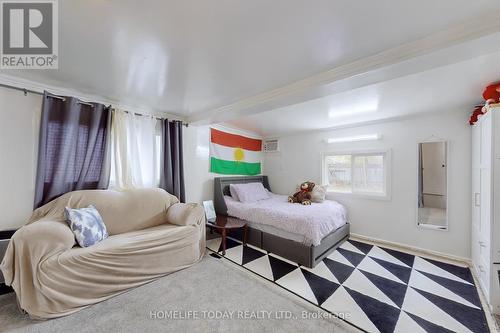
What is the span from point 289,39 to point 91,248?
248 cm

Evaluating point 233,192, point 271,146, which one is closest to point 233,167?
point 233,192

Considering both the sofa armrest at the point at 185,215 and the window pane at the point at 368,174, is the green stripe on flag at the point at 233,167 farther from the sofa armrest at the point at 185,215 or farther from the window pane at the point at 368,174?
the window pane at the point at 368,174

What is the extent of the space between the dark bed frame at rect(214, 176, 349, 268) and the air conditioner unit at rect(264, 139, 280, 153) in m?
1.67

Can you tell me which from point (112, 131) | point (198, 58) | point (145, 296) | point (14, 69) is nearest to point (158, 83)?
point (198, 58)

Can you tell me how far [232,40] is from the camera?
139 centimetres

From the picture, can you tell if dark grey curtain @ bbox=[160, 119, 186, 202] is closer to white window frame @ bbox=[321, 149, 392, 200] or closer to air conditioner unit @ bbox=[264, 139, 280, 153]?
air conditioner unit @ bbox=[264, 139, 280, 153]

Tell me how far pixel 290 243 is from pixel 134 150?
2.61 metres

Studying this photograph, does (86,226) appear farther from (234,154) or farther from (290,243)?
(234,154)

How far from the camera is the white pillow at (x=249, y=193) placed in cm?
368

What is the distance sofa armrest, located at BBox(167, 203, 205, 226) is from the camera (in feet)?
8.27

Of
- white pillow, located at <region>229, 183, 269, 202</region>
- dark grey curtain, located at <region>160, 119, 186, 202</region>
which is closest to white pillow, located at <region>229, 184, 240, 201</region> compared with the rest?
white pillow, located at <region>229, 183, 269, 202</region>

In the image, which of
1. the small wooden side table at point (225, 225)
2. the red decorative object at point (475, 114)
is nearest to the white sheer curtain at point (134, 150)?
the small wooden side table at point (225, 225)

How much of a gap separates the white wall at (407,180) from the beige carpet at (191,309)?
2.31 metres

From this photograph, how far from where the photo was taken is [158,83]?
2113 mm
